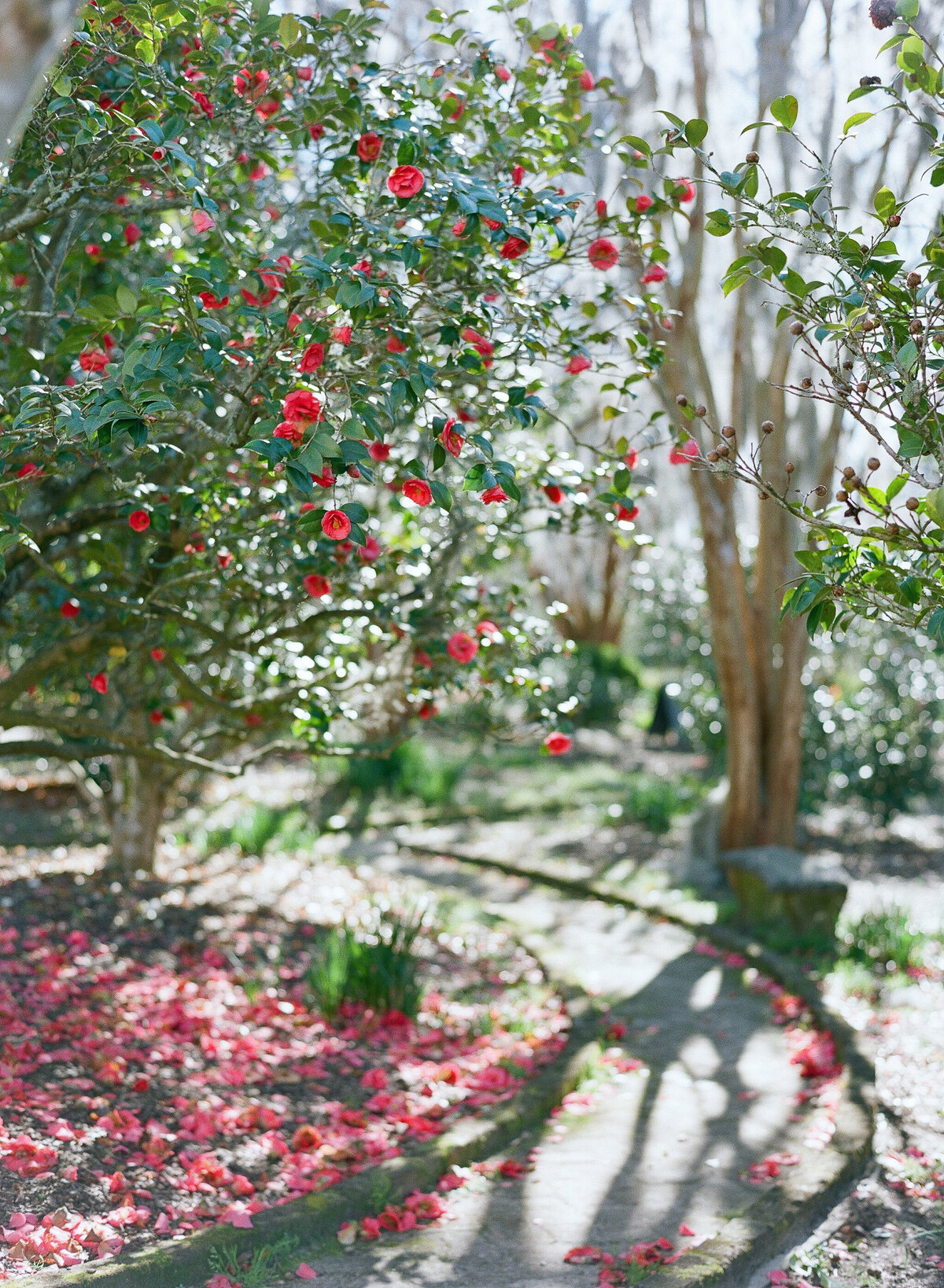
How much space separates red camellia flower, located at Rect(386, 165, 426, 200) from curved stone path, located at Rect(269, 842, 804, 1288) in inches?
105

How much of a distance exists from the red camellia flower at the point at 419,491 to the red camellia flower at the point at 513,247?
705 mm

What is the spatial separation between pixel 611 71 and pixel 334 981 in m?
5.48

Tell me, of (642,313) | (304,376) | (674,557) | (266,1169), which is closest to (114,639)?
(304,376)

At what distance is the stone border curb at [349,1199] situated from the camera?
2547mm

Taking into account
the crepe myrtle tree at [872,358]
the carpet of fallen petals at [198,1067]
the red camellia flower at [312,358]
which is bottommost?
the carpet of fallen petals at [198,1067]

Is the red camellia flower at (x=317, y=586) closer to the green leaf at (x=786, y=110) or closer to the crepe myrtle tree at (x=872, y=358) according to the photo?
the crepe myrtle tree at (x=872, y=358)

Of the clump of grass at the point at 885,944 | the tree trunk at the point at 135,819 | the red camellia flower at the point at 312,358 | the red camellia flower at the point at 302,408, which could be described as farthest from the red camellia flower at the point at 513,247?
the clump of grass at the point at 885,944

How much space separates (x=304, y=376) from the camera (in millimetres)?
2680

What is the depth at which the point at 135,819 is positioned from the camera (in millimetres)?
6133

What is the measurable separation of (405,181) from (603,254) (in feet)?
2.92

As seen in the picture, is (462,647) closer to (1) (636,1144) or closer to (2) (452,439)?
(2) (452,439)

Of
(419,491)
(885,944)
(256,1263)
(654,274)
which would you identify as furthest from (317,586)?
(885,944)

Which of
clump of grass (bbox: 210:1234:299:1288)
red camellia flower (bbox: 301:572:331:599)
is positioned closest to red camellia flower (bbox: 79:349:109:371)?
red camellia flower (bbox: 301:572:331:599)

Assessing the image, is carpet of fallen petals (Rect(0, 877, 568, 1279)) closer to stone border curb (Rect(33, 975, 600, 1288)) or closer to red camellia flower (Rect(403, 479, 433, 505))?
stone border curb (Rect(33, 975, 600, 1288))
